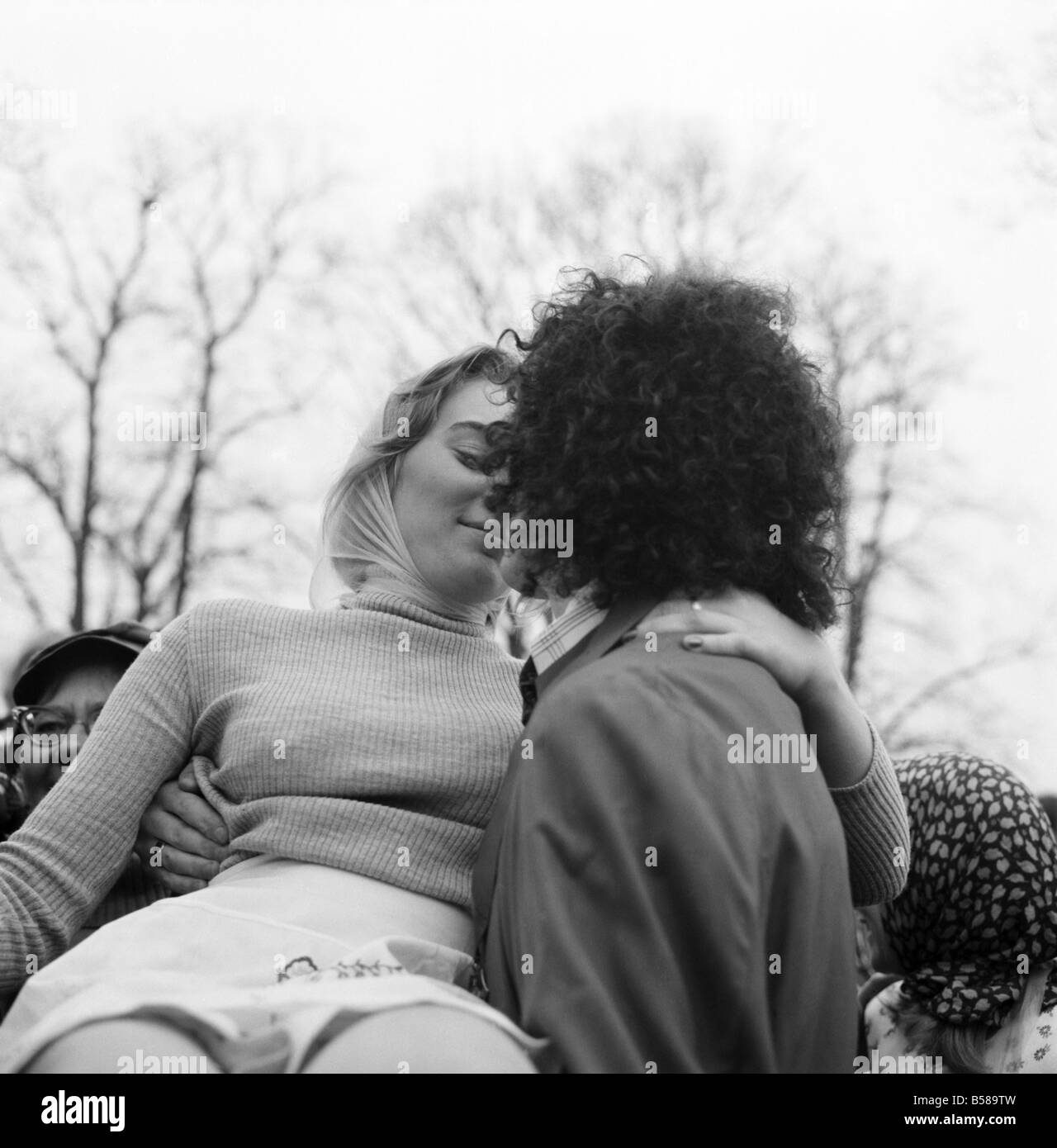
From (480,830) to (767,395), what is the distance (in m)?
0.86

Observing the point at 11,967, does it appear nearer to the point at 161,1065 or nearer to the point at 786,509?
the point at 161,1065

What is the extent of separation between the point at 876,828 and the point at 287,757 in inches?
37.6

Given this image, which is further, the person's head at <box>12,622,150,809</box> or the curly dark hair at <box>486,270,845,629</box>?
the person's head at <box>12,622,150,809</box>

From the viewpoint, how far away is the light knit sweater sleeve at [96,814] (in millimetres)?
2277

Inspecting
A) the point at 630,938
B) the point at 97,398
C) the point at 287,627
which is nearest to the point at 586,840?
the point at 630,938

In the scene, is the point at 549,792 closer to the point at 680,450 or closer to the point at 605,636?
the point at 605,636

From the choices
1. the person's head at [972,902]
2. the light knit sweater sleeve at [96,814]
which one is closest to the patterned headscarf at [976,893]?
the person's head at [972,902]

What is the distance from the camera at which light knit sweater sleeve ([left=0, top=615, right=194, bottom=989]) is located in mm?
2277

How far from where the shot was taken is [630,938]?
1589 millimetres

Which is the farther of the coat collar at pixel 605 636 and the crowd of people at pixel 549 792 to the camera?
the coat collar at pixel 605 636

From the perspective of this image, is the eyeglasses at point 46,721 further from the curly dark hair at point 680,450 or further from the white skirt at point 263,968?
the curly dark hair at point 680,450

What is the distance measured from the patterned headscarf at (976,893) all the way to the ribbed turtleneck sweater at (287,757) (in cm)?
87

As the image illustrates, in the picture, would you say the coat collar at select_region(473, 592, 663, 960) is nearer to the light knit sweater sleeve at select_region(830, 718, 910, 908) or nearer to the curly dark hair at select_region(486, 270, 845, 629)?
the curly dark hair at select_region(486, 270, 845, 629)

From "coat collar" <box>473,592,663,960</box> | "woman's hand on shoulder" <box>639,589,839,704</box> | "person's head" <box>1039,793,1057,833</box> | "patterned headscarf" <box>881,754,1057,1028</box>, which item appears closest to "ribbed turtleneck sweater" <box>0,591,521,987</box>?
"coat collar" <box>473,592,663,960</box>
